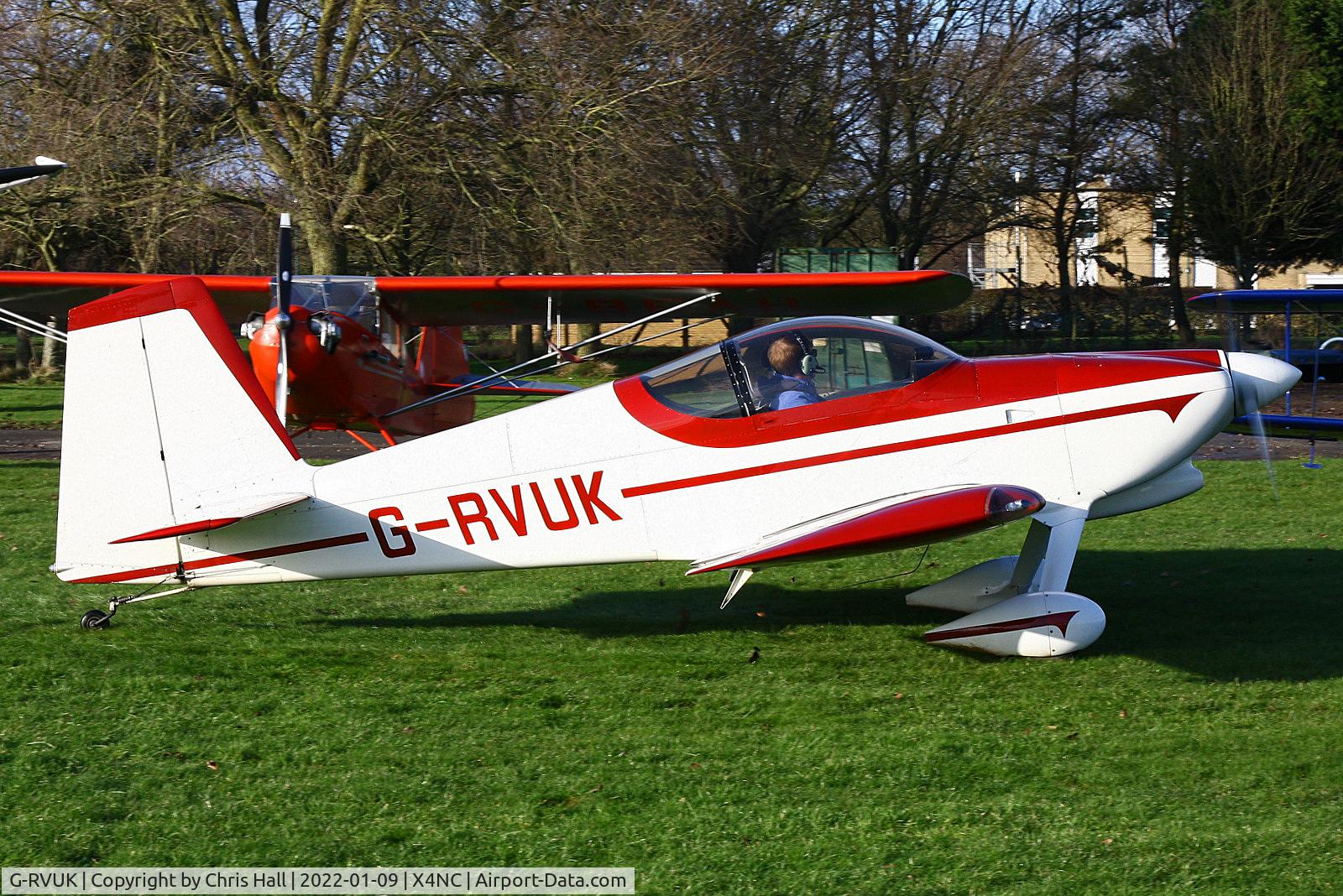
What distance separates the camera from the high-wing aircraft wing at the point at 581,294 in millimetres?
10492

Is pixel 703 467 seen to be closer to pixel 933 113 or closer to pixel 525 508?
pixel 525 508

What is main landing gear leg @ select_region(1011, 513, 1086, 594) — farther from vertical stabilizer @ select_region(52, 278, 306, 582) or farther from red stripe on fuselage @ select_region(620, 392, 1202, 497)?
vertical stabilizer @ select_region(52, 278, 306, 582)

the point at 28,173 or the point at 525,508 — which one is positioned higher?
the point at 28,173

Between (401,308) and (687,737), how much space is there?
9.05 meters

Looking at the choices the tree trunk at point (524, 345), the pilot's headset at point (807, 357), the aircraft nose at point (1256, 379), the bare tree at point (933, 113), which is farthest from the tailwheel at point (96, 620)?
the bare tree at point (933, 113)

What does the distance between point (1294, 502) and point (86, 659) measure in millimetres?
10613

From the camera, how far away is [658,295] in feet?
39.0

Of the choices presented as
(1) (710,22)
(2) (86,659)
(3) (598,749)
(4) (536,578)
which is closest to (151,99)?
(1) (710,22)

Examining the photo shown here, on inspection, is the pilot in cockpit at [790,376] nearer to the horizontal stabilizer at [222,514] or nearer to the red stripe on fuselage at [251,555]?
the red stripe on fuselage at [251,555]

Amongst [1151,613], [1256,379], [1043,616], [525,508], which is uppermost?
[1256,379]

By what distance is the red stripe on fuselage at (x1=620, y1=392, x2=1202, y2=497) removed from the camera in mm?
6367

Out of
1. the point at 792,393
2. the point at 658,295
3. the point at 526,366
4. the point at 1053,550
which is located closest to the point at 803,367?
the point at 792,393

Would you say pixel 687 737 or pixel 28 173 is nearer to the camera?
pixel 687 737

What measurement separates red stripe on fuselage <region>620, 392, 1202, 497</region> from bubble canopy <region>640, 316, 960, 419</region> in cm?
31
